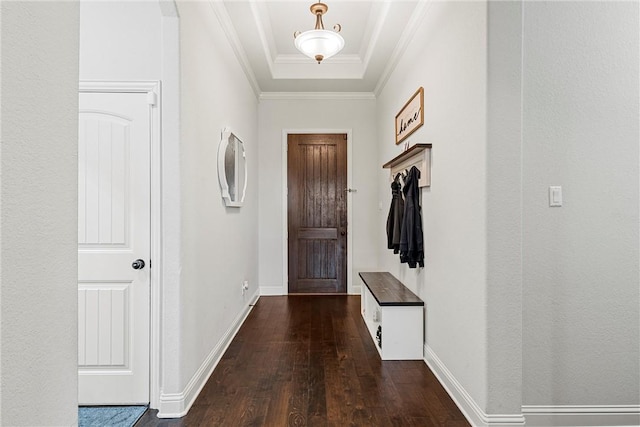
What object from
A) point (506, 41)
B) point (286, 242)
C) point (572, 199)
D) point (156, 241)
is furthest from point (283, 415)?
point (286, 242)

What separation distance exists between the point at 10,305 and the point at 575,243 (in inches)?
95.0

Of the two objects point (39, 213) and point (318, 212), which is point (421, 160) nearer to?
point (318, 212)

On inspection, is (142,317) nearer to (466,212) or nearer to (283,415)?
(283,415)

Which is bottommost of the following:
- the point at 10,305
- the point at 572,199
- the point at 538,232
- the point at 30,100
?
the point at 10,305

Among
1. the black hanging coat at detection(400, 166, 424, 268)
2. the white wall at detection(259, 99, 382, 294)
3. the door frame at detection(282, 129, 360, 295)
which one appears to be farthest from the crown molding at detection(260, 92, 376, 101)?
the black hanging coat at detection(400, 166, 424, 268)

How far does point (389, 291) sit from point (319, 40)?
2.26 m

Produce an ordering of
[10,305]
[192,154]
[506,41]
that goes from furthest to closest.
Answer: [192,154]
[506,41]
[10,305]

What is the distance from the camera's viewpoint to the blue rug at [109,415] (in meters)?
1.97

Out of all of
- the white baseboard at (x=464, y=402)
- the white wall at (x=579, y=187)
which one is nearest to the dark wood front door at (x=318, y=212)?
the white baseboard at (x=464, y=402)

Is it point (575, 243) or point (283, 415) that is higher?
point (575, 243)

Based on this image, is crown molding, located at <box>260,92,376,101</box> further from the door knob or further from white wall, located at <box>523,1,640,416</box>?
the door knob

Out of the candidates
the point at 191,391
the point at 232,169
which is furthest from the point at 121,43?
the point at 191,391

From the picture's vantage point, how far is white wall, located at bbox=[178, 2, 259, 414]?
84.5 inches

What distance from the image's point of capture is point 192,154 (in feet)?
7.42
